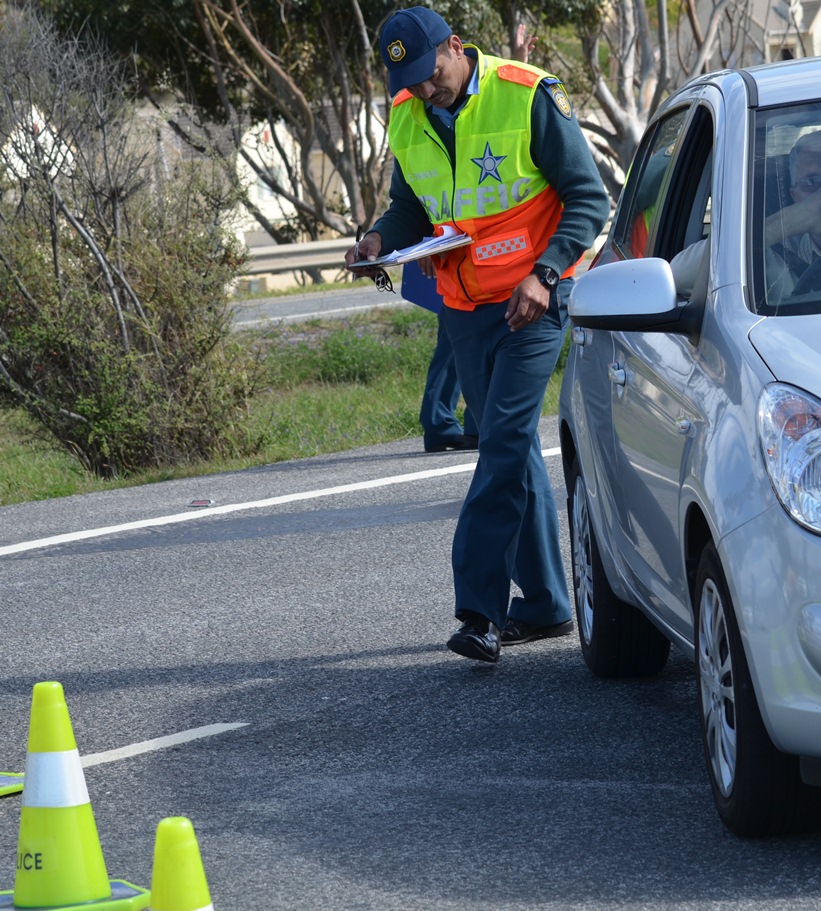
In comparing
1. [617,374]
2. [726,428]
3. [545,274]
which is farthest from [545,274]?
[726,428]

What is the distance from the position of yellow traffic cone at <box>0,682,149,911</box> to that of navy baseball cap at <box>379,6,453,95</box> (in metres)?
2.48

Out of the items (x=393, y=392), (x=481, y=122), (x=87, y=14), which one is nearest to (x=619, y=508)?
(x=481, y=122)

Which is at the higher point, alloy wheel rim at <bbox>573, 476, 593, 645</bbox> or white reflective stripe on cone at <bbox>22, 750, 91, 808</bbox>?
white reflective stripe on cone at <bbox>22, 750, 91, 808</bbox>

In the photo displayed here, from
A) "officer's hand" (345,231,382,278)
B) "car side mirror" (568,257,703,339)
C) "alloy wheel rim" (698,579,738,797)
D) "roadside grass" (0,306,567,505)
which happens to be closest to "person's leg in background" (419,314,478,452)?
"roadside grass" (0,306,567,505)

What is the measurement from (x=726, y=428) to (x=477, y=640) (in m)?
1.93

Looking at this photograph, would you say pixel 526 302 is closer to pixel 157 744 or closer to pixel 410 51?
pixel 410 51

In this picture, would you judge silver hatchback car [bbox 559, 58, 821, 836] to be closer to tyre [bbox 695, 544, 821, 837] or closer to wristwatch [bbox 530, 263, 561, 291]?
tyre [bbox 695, 544, 821, 837]

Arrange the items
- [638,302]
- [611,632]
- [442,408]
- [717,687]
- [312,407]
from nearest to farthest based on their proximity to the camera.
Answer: [717,687]
[638,302]
[611,632]
[442,408]
[312,407]

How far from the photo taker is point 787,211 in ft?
13.1

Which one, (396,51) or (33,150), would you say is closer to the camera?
(396,51)

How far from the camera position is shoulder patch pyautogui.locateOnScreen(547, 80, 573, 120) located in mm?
5277

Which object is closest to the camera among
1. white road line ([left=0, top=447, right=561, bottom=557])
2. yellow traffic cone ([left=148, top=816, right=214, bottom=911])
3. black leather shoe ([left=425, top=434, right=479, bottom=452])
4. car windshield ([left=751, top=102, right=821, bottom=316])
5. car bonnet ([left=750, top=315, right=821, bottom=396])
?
yellow traffic cone ([left=148, top=816, right=214, bottom=911])

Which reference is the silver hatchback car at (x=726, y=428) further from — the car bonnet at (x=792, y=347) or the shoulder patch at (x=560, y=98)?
the shoulder patch at (x=560, y=98)

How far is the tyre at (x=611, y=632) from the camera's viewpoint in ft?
16.8
